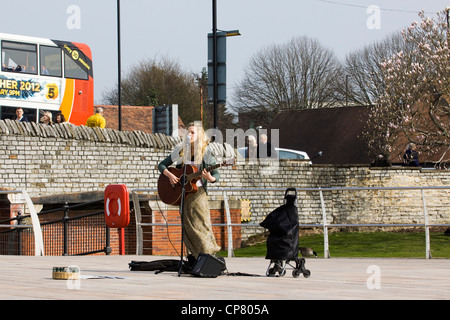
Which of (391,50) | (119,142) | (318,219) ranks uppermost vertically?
(391,50)

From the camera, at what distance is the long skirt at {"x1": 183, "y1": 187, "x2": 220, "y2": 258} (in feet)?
32.6

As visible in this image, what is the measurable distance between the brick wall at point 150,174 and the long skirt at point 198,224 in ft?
35.2

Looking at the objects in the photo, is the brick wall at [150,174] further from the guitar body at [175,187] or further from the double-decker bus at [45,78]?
the guitar body at [175,187]

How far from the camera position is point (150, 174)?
90.6ft

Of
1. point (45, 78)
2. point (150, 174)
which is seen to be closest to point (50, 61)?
point (45, 78)

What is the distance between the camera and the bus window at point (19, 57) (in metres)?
27.2

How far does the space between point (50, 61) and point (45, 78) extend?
2.13 feet

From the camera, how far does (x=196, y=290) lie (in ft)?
25.2

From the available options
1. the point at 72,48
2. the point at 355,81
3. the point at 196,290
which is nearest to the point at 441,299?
the point at 196,290

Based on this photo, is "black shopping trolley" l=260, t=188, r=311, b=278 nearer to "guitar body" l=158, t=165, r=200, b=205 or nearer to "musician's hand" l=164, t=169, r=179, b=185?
"guitar body" l=158, t=165, r=200, b=205

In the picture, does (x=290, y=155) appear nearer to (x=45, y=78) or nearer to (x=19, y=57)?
(x=45, y=78)

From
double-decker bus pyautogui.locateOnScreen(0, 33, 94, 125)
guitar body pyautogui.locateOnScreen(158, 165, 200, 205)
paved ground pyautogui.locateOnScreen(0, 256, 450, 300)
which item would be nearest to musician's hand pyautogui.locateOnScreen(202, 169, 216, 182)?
guitar body pyautogui.locateOnScreen(158, 165, 200, 205)
